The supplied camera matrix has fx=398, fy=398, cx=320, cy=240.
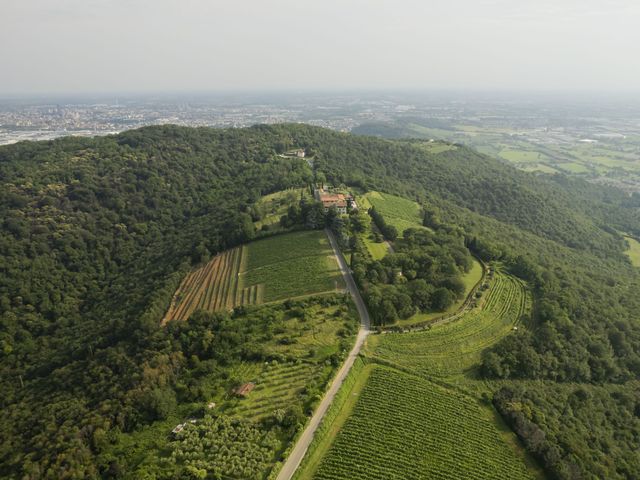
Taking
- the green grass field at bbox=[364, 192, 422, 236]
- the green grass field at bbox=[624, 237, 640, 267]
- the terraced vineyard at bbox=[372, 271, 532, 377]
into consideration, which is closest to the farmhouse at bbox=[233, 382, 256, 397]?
the terraced vineyard at bbox=[372, 271, 532, 377]

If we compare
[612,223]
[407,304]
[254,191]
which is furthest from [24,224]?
[612,223]

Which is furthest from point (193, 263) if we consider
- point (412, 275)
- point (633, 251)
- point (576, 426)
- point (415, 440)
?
point (633, 251)

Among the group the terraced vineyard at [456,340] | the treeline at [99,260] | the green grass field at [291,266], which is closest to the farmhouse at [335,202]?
the green grass field at [291,266]

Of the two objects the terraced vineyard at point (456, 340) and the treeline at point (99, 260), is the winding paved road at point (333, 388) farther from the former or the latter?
the treeline at point (99, 260)

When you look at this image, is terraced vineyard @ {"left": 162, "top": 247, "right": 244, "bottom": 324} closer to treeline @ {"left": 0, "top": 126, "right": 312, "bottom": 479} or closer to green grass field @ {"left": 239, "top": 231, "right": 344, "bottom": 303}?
treeline @ {"left": 0, "top": 126, "right": 312, "bottom": 479}

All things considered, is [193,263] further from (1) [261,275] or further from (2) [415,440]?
(2) [415,440]

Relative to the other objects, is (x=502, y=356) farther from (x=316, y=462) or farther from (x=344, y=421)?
(x=316, y=462)
